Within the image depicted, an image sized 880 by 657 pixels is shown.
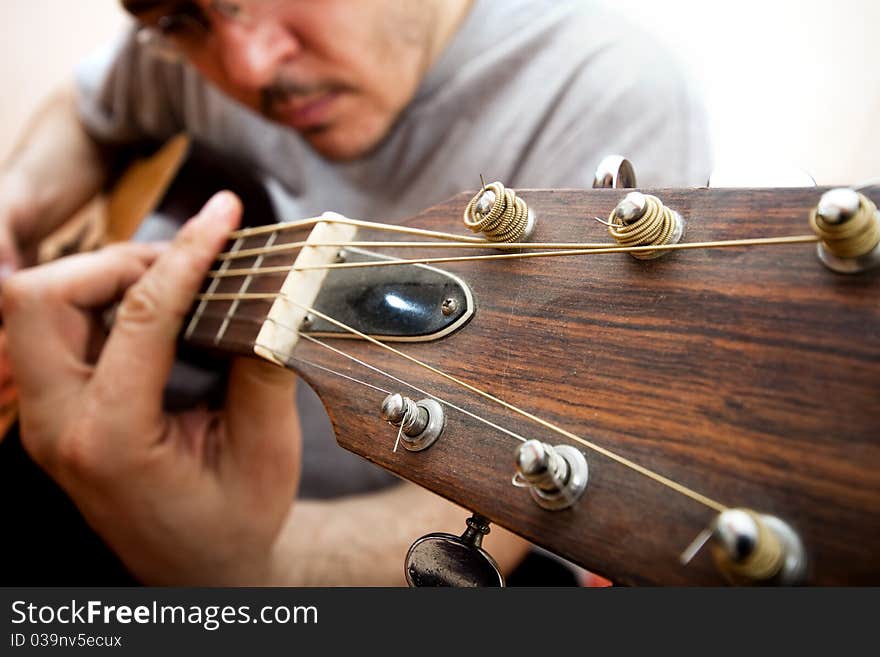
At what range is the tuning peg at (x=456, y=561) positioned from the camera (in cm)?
43

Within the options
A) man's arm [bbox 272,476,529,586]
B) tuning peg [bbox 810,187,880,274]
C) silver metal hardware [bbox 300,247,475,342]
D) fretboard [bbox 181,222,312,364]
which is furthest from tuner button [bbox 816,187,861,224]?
man's arm [bbox 272,476,529,586]

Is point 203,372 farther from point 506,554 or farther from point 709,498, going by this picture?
point 709,498

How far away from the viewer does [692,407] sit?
0.38 metres

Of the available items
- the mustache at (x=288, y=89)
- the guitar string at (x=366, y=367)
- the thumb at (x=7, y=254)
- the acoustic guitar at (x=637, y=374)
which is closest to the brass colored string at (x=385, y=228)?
the acoustic guitar at (x=637, y=374)

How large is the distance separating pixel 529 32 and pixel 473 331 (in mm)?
711

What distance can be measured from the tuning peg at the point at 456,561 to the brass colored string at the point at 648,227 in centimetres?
21

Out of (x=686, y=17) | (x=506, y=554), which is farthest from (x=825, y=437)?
(x=686, y=17)

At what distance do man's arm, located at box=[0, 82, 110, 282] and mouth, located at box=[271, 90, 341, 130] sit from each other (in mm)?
756

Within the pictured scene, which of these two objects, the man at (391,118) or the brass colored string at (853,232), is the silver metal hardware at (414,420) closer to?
the brass colored string at (853,232)

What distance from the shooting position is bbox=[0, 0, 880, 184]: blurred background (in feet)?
3.43

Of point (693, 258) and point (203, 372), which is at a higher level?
point (693, 258)

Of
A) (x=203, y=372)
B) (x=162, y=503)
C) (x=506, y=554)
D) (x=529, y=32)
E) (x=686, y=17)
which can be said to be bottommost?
(x=162, y=503)

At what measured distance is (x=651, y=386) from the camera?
0.40 m

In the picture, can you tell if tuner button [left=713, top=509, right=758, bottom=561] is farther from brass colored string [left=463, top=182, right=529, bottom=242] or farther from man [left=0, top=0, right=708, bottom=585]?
man [left=0, top=0, right=708, bottom=585]
